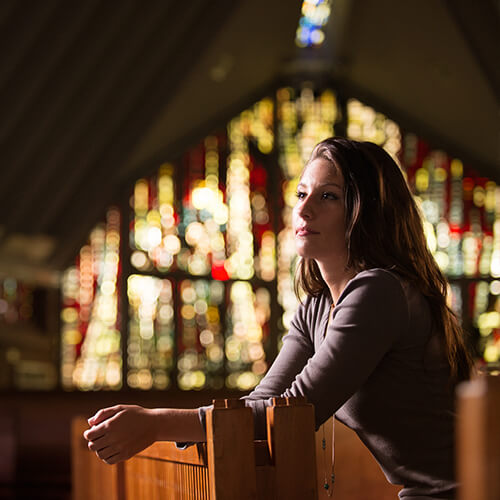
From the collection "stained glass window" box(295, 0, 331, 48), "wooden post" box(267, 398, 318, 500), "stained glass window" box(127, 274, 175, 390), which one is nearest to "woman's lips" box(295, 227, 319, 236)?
"wooden post" box(267, 398, 318, 500)

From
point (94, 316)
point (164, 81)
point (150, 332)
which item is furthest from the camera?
point (150, 332)

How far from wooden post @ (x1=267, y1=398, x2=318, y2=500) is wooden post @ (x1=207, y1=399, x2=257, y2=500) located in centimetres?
4

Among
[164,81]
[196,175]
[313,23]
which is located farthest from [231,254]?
[313,23]

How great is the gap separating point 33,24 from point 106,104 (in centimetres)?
158

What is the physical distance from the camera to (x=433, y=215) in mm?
8539

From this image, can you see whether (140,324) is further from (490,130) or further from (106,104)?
(490,130)

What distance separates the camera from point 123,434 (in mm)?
1175

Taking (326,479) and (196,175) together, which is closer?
(326,479)

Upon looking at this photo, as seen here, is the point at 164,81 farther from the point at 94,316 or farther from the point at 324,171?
the point at 324,171

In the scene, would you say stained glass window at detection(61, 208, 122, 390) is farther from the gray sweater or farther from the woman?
the gray sweater

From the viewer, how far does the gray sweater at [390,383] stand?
1.22 m

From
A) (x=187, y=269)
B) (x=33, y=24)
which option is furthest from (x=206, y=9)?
(x=187, y=269)

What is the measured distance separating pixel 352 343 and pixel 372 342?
0.10 ft

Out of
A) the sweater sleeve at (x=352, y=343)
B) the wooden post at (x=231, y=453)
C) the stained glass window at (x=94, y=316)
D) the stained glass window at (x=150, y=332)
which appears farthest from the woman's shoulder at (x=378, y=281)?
the stained glass window at (x=150, y=332)
